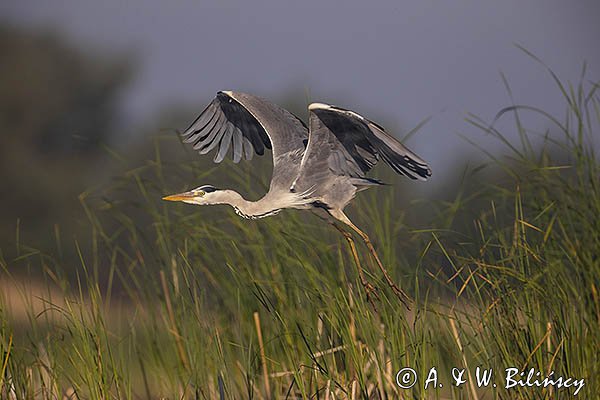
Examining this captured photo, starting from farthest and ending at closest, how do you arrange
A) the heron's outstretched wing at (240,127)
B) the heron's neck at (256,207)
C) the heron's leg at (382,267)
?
the heron's outstretched wing at (240,127)
the heron's neck at (256,207)
the heron's leg at (382,267)

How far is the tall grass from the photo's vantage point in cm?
242

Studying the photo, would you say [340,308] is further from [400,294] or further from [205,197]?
[205,197]

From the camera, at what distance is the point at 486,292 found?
8.38 feet

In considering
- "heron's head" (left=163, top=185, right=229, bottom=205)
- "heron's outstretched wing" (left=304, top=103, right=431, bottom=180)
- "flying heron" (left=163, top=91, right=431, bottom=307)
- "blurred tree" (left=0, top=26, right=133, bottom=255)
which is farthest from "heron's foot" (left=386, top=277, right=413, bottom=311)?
"blurred tree" (left=0, top=26, right=133, bottom=255)

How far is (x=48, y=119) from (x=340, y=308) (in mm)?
12915

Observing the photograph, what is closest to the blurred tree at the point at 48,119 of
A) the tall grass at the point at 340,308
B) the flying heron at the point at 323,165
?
the tall grass at the point at 340,308

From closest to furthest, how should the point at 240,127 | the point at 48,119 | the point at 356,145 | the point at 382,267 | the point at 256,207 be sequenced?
the point at 382,267, the point at 256,207, the point at 356,145, the point at 240,127, the point at 48,119

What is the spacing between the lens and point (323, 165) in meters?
2.47

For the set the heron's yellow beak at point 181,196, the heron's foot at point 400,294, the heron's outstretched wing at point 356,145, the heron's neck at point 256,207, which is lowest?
the heron's foot at point 400,294

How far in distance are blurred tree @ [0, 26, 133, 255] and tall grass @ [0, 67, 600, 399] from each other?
10300mm

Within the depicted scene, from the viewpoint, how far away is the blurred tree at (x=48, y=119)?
521 inches

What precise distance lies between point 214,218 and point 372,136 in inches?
42.0

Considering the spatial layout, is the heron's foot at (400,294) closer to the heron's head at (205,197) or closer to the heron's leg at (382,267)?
the heron's leg at (382,267)

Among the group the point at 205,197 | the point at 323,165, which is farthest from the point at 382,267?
the point at 205,197
